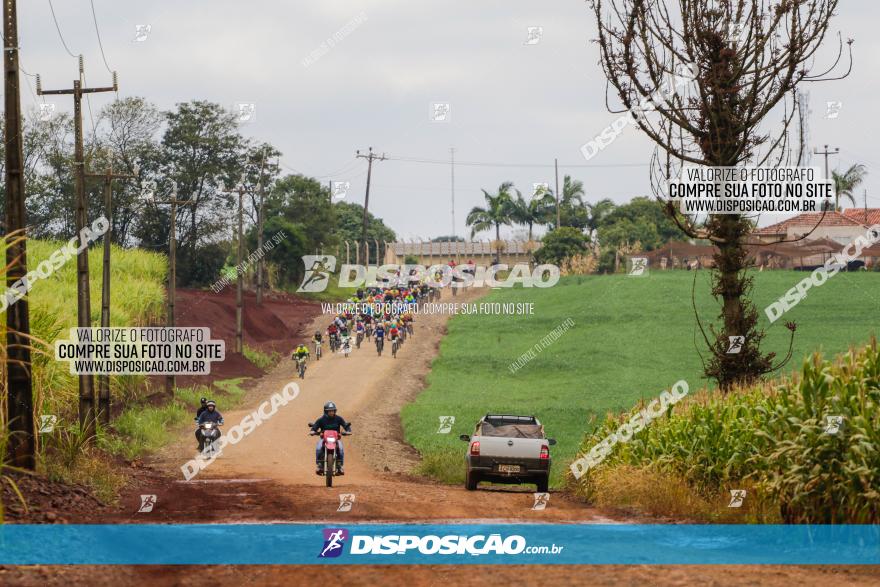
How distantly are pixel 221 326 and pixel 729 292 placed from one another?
39.3m

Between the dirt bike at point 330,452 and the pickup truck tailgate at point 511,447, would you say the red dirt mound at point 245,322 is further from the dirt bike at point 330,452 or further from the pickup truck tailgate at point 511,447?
the pickup truck tailgate at point 511,447

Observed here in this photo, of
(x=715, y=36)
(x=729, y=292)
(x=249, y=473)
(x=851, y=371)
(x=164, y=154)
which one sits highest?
(x=164, y=154)

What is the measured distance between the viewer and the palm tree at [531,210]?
125 meters

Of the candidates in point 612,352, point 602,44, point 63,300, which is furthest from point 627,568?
point 612,352

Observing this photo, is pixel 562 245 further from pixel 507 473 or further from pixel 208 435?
pixel 507 473

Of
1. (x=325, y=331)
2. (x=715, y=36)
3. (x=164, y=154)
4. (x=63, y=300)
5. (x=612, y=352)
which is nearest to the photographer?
(x=715, y=36)

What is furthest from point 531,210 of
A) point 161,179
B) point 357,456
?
point 357,456

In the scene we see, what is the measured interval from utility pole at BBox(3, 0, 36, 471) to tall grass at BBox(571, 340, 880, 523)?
34.0ft

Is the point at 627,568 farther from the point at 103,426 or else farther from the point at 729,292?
the point at 103,426

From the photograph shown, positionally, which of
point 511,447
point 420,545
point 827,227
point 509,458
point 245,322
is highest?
point 827,227

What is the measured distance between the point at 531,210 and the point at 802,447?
111m

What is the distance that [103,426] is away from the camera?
3088 centimetres

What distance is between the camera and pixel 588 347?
67312mm

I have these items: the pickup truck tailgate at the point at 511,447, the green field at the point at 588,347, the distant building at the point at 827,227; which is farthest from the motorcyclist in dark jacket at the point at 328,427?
the distant building at the point at 827,227
